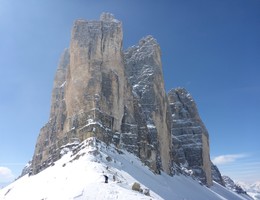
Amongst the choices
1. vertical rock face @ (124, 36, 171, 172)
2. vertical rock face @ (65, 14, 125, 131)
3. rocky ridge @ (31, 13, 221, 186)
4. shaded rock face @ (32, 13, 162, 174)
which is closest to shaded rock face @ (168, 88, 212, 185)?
vertical rock face @ (124, 36, 171, 172)

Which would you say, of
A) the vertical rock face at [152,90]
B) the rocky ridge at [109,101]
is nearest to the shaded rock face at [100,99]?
the rocky ridge at [109,101]

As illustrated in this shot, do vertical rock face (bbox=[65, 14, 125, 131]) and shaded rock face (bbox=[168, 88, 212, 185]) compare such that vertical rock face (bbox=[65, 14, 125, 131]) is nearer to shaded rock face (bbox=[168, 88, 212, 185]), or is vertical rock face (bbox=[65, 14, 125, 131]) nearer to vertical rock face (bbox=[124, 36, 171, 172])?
vertical rock face (bbox=[124, 36, 171, 172])

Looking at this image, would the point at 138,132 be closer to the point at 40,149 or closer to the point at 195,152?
the point at 40,149

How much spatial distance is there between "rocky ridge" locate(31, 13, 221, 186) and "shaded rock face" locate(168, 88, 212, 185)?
26931 millimetres

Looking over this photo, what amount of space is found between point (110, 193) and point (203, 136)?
107848mm

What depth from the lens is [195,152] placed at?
124 m

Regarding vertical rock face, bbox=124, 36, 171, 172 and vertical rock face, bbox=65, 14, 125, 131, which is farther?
vertical rock face, bbox=124, 36, 171, 172

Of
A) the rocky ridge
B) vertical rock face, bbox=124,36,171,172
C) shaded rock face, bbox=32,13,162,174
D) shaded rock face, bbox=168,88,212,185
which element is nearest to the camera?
shaded rock face, bbox=32,13,162,174

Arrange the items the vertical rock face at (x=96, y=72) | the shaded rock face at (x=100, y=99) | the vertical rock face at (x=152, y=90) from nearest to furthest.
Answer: the shaded rock face at (x=100, y=99) → the vertical rock face at (x=96, y=72) → the vertical rock face at (x=152, y=90)

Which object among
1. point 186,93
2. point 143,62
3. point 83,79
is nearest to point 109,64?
point 83,79

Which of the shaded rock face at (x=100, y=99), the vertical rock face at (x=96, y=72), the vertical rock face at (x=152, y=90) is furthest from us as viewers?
the vertical rock face at (x=152, y=90)

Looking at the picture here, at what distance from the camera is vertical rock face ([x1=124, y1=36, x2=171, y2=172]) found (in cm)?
8756

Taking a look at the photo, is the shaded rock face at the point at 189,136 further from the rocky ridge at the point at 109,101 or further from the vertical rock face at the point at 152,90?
the rocky ridge at the point at 109,101

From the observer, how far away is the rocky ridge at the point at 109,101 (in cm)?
6306
